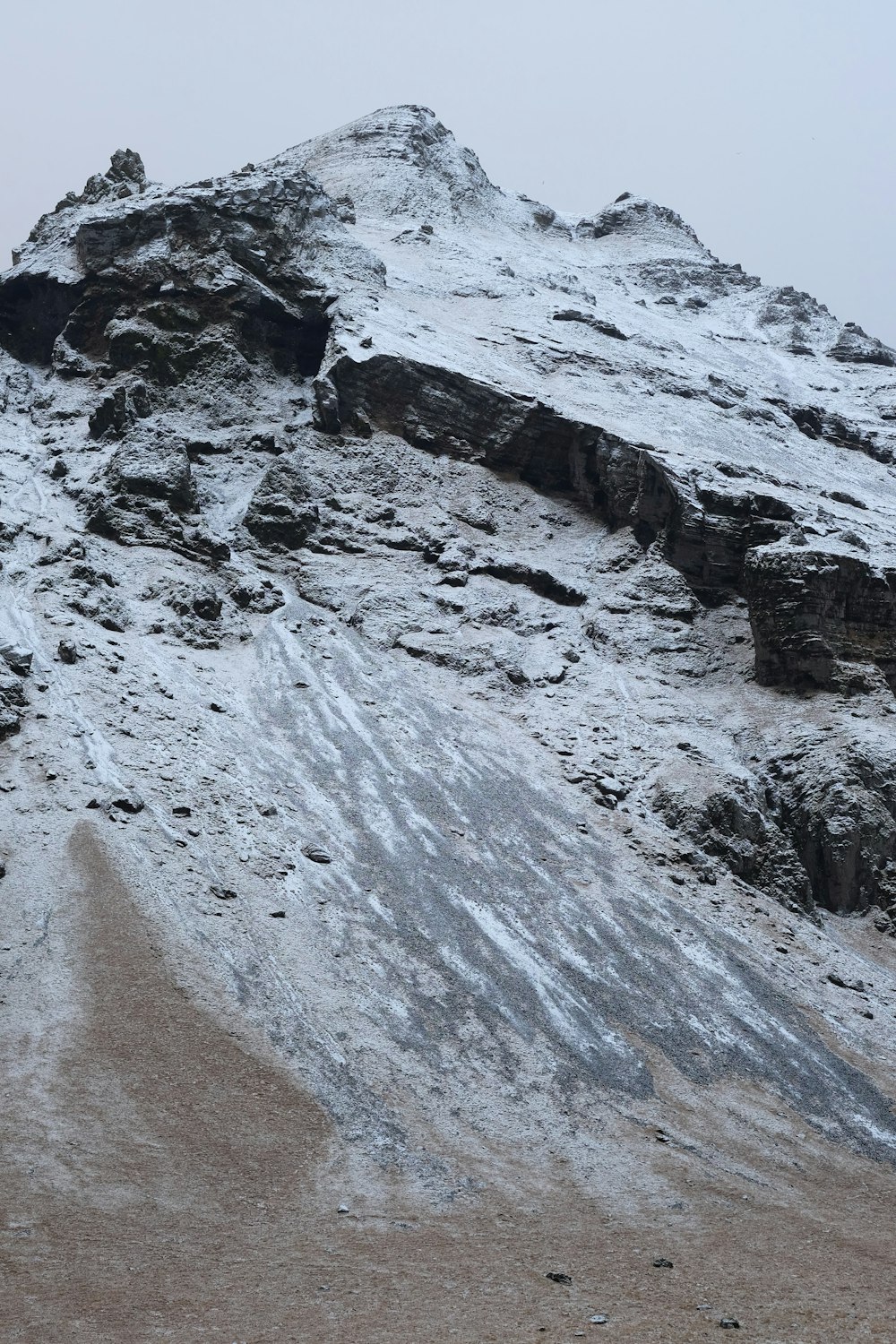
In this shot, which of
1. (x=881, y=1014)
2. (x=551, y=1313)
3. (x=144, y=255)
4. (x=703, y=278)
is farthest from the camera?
(x=703, y=278)

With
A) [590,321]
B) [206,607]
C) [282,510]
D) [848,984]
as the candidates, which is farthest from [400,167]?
[848,984]

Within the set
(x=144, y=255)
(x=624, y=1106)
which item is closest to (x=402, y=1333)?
(x=624, y=1106)

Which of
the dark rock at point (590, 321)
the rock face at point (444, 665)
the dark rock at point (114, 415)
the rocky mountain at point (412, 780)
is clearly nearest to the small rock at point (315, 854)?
the rock face at point (444, 665)

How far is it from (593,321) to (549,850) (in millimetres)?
42906

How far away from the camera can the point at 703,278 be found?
8912 cm

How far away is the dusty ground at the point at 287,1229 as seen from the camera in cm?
1329

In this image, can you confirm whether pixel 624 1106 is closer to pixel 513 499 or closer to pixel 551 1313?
pixel 551 1313

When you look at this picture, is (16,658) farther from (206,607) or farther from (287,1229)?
(287,1229)

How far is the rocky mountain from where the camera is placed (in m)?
17.9

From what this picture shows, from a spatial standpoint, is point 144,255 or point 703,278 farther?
point 703,278

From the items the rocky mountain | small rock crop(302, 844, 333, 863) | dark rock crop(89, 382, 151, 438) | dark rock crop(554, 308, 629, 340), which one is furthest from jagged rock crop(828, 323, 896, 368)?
small rock crop(302, 844, 333, 863)

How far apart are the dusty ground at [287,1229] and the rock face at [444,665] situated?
4.64 feet

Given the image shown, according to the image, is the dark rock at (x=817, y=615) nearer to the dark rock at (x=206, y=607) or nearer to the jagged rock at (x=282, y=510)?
the jagged rock at (x=282, y=510)

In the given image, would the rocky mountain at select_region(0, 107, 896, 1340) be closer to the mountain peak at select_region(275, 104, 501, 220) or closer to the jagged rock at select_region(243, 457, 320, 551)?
the jagged rock at select_region(243, 457, 320, 551)
